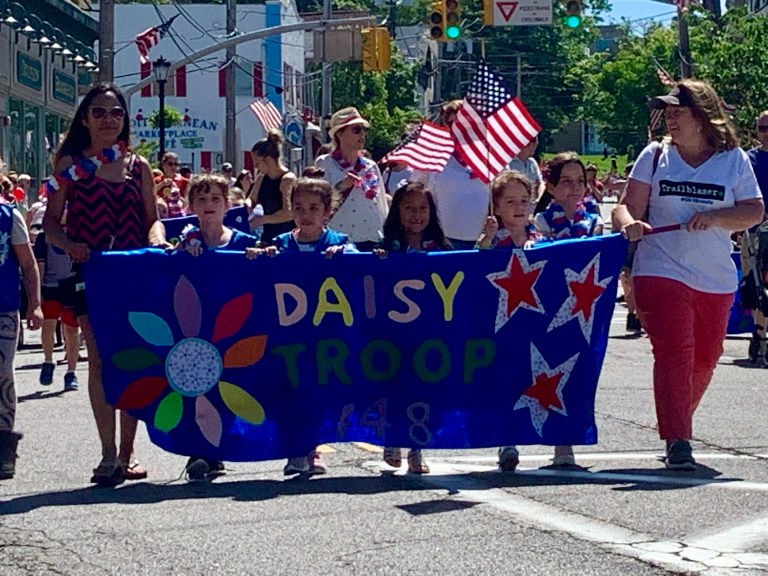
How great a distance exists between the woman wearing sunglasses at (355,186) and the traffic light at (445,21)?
55.3 ft

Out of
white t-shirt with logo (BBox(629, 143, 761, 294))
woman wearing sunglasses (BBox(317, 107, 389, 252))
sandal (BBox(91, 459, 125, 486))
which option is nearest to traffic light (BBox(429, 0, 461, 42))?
woman wearing sunglasses (BBox(317, 107, 389, 252))

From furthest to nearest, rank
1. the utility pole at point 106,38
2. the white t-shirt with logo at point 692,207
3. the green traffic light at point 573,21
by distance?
the green traffic light at point 573,21, the utility pole at point 106,38, the white t-shirt with logo at point 692,207

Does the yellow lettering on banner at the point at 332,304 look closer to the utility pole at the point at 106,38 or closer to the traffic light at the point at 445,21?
the utility pole at the point at 106,38

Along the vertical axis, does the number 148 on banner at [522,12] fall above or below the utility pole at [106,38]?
above

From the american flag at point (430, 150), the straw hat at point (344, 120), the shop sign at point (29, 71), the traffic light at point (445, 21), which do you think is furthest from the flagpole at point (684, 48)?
the straw hat at point (344, 120)

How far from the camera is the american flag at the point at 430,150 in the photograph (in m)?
11.4

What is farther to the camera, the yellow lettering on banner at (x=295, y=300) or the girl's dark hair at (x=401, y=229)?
the girl's dark hair at (x=401, y=229)

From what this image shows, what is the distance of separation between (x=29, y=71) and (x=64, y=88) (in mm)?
5389

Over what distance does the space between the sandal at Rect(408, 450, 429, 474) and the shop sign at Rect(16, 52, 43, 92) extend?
88.4ft

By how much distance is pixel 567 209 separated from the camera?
908 centimetres

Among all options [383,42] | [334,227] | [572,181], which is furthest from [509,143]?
[383,42]

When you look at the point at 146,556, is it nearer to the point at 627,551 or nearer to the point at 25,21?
the point at 627,551

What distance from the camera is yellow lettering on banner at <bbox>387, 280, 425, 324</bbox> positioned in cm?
845

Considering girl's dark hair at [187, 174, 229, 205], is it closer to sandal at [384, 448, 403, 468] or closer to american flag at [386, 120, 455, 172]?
sandal at [384, 448, 403, 468]
